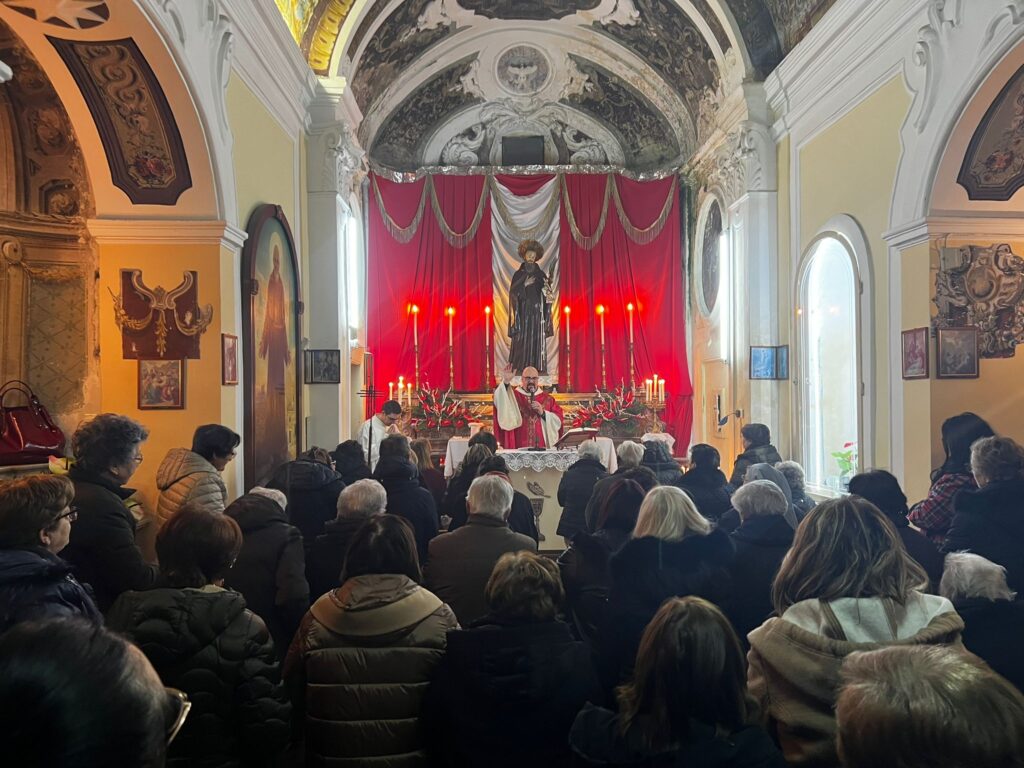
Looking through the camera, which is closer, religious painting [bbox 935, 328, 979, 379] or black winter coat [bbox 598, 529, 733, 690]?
black winter coat [bbox 598, 529, 733, 690]

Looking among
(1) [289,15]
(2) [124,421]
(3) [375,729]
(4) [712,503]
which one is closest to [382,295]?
(1) [289,15]

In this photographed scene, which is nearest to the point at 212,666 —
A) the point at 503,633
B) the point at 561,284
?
the point at 503,633

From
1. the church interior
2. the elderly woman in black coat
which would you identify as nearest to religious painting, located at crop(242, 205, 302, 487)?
the church interior

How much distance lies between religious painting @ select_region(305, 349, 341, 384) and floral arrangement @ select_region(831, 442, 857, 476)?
6460 mm

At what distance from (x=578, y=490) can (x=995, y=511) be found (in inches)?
132

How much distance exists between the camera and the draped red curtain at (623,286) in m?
15.5

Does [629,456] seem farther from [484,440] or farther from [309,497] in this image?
[309,497]

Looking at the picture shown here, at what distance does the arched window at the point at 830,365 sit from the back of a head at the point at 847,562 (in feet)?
21.5

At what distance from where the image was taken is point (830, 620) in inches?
99.3

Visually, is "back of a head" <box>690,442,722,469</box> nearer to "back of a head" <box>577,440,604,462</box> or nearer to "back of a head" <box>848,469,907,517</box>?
"back of a head" <box>577,440,604,462</box>

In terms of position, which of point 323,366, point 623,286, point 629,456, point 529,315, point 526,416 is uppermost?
point 623,286

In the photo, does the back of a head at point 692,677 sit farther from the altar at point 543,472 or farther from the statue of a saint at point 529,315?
the statue of a saint at point 529,315

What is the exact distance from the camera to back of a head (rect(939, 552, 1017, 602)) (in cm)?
309

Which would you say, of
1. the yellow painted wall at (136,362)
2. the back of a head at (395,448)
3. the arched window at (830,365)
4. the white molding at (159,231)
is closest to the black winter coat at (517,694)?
the back of a head at (395,448)
